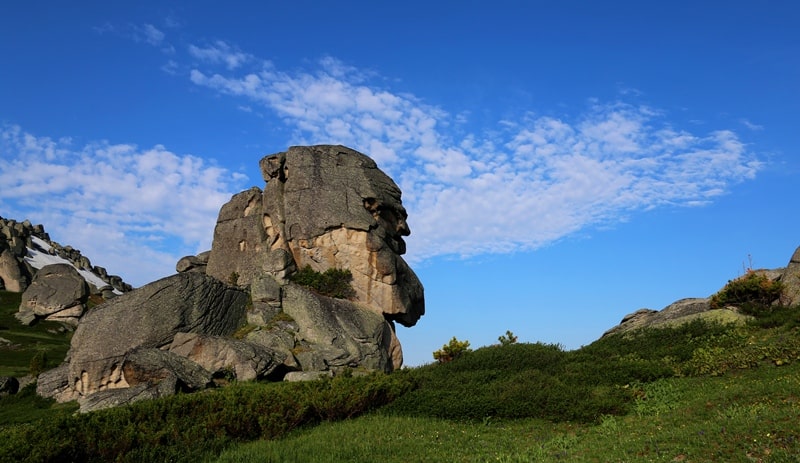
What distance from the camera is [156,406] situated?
16.0 m

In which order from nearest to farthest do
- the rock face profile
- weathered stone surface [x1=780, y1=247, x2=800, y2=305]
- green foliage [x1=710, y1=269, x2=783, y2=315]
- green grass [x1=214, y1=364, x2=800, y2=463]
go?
1. green grass [x1=214, y1=364, x2=800, y2=463]
2. weathered stone surface [x1=780, y1=247, x2=800, y2=305]
3. green foliage [x1=710, y1=269, x2=783, y2=315]
4. the rock face profile

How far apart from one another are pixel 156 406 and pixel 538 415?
1064 centimetres

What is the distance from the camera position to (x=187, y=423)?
1544cm

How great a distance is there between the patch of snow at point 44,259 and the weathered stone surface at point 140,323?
195 ft

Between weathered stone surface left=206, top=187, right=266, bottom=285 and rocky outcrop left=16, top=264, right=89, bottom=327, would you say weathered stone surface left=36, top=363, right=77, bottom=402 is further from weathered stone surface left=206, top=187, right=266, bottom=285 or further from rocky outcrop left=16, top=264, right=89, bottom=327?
rocky outcrop left=16, top=264, right=89, bottom=327

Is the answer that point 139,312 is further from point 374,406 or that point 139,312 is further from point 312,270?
point 374,406

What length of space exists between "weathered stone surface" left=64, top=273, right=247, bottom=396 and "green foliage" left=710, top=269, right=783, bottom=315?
24.0 metres

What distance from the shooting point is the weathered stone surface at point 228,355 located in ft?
89.6

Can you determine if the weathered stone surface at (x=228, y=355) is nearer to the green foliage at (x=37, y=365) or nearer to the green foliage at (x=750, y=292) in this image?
the green foliage at (x=37, y=365)

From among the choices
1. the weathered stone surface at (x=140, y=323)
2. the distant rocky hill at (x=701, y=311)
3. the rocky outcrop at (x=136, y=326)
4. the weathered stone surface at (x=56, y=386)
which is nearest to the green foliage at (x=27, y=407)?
the weathered stone surface at (x=56, y=386)

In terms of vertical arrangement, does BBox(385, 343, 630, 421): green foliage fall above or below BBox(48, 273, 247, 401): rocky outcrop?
below

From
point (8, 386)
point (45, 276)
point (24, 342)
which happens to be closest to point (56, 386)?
point (8, 386)

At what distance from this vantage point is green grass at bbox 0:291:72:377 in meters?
40.2

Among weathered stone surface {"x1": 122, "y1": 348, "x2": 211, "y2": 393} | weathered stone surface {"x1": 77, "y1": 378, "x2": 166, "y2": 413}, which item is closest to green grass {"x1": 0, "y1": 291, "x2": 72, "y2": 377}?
weathered stone surface {"x1": 122, "y1": 348, "x2": 211, "y2": 393}
